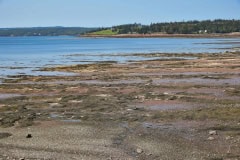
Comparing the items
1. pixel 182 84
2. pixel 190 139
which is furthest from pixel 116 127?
pixel 182 84

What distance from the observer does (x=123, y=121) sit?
19672 millimetres

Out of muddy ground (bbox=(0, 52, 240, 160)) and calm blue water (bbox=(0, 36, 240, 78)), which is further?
calm blue water (bbox=(0, 36, 240, 78))

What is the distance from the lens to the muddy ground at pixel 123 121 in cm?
1476

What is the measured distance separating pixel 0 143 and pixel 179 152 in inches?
251

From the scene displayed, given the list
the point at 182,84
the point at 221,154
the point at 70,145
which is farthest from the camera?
the point at 182,84

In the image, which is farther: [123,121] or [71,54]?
[71,54]

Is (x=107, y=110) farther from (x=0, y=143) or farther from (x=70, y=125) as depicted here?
(x=0, y=143)

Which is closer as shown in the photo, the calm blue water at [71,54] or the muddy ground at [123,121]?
the muddy ground at [123,121]

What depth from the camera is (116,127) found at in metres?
18.4

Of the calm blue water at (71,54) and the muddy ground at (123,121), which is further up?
the muddy ground at (123,121)

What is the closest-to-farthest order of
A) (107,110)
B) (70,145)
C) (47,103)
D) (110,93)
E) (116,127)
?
(70,145), (116,127), (107,110), (47,103), (110,93)

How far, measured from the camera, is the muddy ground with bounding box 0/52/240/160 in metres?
14.8

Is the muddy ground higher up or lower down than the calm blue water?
higher up

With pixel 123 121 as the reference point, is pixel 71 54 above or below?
below
